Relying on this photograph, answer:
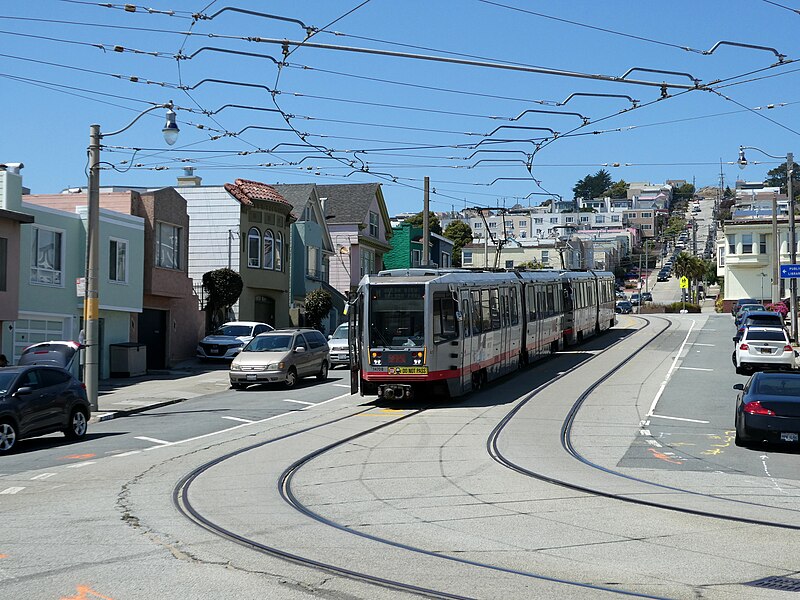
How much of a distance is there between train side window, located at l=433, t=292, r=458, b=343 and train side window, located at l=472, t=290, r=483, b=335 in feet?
5.07

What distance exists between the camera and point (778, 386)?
61.1 ft

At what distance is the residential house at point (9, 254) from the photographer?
2903 cm

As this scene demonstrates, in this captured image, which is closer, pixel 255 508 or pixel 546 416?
pixel 255 508

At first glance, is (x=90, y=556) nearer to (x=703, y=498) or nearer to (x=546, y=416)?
(x=703, y=498)

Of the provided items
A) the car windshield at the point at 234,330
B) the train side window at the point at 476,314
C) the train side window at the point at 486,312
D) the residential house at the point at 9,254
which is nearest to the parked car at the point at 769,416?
the train side window at the point at 476,314

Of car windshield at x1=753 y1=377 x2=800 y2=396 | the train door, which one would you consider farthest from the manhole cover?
the train door

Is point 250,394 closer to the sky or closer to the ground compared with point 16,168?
closer to the ground

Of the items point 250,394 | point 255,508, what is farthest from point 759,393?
point 250,394

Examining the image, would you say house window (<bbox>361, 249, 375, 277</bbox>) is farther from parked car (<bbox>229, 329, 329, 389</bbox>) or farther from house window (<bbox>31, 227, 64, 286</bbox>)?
house window (<bbox>31, 227, 64, 286</bbox>)

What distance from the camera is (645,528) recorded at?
1067 centimetres

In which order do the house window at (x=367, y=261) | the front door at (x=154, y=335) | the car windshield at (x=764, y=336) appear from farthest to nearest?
the house window at (x=367, y=261) → the front door at (x=154, y=335) → the car windshield at (x=764, y=336)

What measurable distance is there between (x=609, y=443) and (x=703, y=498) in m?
5.55

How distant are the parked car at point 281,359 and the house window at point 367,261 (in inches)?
1080

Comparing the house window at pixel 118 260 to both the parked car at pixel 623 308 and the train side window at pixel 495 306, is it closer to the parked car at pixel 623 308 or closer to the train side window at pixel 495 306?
the train side window at pixel 495 306
